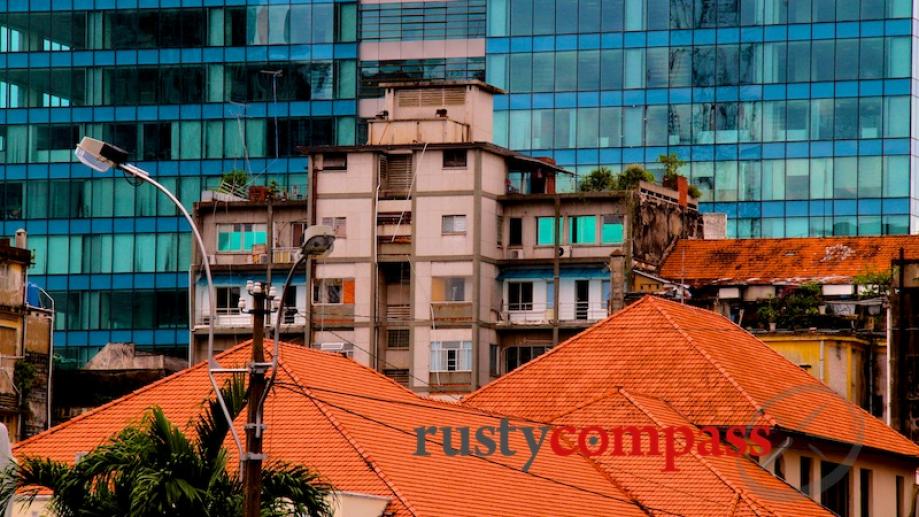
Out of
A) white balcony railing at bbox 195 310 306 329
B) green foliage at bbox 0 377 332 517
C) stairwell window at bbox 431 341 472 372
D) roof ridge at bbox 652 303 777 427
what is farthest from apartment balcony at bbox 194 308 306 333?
green foliage at bbox 0 377 332 517

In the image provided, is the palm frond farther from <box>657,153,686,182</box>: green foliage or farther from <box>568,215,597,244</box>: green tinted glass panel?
<box>657,153,686,182</box>: green foliage

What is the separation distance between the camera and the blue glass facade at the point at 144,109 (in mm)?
124375

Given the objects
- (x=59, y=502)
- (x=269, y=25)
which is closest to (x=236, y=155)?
(x=269, y=25)

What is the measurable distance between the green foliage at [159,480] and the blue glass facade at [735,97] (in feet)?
275

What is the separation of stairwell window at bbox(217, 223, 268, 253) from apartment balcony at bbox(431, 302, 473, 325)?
8861 mm

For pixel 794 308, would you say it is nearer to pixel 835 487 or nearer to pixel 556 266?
pixel 556 266

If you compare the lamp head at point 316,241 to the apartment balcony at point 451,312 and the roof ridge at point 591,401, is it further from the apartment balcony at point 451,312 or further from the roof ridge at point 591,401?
the apartment balcony at point 451,312

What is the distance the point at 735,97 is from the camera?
12131cm

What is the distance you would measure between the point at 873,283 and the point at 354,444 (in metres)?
42.5

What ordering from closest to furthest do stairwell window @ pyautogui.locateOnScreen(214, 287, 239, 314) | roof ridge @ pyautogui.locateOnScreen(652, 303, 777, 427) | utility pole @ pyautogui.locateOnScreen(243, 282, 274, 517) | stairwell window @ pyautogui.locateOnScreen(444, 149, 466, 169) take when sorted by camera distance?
utility pole @ pyautogui.locateOnScreen(243, 282, 274, 517), roof ridge @ pyautogui.locateOnScreen(652, 303, 777, 427), stairwell window @ pyautogui.locateOnScreen(444, 149, 466, 169), stairwell window @ pyautogui.locateOnScreen(214, 287, 239, 314)

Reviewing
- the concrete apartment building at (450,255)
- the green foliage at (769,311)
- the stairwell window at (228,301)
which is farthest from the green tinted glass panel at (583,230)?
the stairwell window at (228,301)

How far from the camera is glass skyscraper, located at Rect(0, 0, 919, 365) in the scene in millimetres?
119062

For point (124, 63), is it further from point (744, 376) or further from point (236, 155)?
point (744, 376)

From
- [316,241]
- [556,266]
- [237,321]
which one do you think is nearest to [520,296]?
[556,266]
